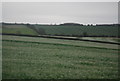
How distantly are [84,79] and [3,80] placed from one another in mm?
4021

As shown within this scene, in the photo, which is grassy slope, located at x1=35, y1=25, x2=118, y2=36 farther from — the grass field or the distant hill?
the grass field

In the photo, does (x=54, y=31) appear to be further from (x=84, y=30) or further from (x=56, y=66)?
(x=56, y=66)

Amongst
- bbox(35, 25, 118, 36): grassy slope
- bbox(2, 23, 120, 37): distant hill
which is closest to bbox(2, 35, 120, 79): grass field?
bbox(2, 23, 120, 37): distant hill

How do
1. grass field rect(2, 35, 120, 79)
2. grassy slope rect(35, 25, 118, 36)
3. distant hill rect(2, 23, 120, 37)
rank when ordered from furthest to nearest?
1. grassy slope rect(35, 25, 118, 36)
2. distant hill rect(2, 23, 120, 37)
3. grass field rect(2, 35, 120, 79)

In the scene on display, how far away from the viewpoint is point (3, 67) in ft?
38.2

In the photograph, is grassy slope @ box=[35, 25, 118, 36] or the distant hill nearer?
the distant hill

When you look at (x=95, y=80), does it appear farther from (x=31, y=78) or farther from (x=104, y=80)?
(x=31, y=78)

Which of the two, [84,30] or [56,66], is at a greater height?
[56,66]

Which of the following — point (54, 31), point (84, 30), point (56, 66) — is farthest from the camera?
point (84, 30)

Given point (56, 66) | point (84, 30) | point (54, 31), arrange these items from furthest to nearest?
point (84, 30) → point (54, 31) → point (56, 66)

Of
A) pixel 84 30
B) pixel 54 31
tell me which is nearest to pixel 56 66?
pixel 54 31

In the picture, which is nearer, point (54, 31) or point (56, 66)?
point (56, 66)

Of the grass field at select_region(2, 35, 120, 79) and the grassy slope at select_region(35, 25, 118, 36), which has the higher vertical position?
the grass field at select_region(2, 35, 120, 79)

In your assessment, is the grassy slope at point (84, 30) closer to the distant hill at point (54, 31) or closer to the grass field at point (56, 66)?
the distant hill at point (54, 31)
